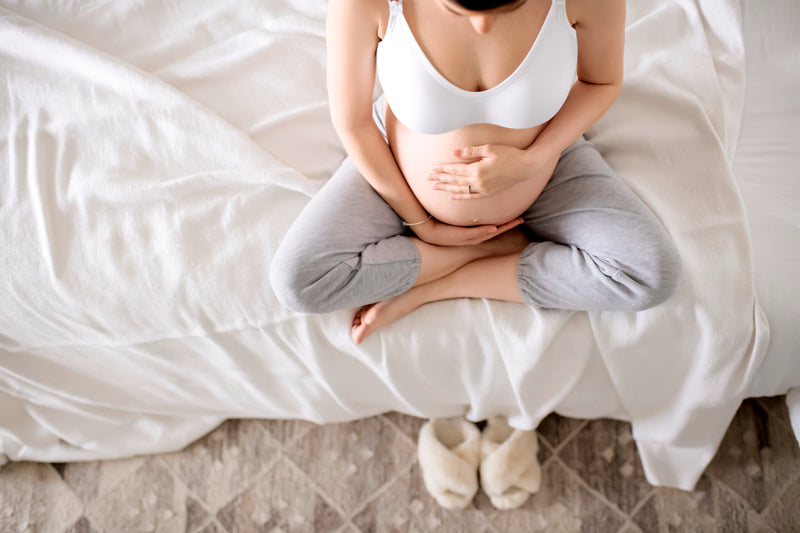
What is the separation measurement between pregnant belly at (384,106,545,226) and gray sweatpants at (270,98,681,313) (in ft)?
0.24

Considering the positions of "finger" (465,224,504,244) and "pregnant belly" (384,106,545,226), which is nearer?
"pregnant belly" (384,106,545,226)

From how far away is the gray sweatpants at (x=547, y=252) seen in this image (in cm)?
87

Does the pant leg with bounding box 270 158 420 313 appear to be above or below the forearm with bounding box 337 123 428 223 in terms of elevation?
below

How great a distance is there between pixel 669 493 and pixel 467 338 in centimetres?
62

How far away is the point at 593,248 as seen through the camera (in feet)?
2.92

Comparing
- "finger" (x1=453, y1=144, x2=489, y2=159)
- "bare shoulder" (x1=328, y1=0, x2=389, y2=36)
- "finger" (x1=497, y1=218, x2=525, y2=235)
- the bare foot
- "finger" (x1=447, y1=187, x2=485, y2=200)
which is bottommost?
the bare foot

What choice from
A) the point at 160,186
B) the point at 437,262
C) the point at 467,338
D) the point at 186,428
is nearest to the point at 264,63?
the point at 160,186

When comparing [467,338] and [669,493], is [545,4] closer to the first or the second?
[467,338]

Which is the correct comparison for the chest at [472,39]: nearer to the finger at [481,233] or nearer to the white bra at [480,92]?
the white bra at [480,92]

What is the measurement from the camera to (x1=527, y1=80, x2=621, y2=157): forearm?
0.84 meters

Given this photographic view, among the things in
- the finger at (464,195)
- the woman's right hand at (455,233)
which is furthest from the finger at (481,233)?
the finger at (464,195)

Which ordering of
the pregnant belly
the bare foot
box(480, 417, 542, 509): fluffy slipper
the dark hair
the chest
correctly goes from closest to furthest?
the dark hair
the chest
the pregnant belly
the bare foot
box(480, 417, 542, 509): fluffy slipper

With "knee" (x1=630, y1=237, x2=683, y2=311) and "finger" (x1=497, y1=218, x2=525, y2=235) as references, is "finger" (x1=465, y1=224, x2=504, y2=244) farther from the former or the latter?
"knee" (x1=630, y1=237, x2=683, y2=311)

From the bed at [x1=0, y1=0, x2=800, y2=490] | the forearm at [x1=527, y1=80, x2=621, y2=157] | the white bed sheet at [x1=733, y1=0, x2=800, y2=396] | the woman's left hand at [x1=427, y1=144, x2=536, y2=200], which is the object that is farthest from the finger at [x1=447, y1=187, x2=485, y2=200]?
the white bed sheet at [x1=733, y1=0, x2=800, y2=396]
